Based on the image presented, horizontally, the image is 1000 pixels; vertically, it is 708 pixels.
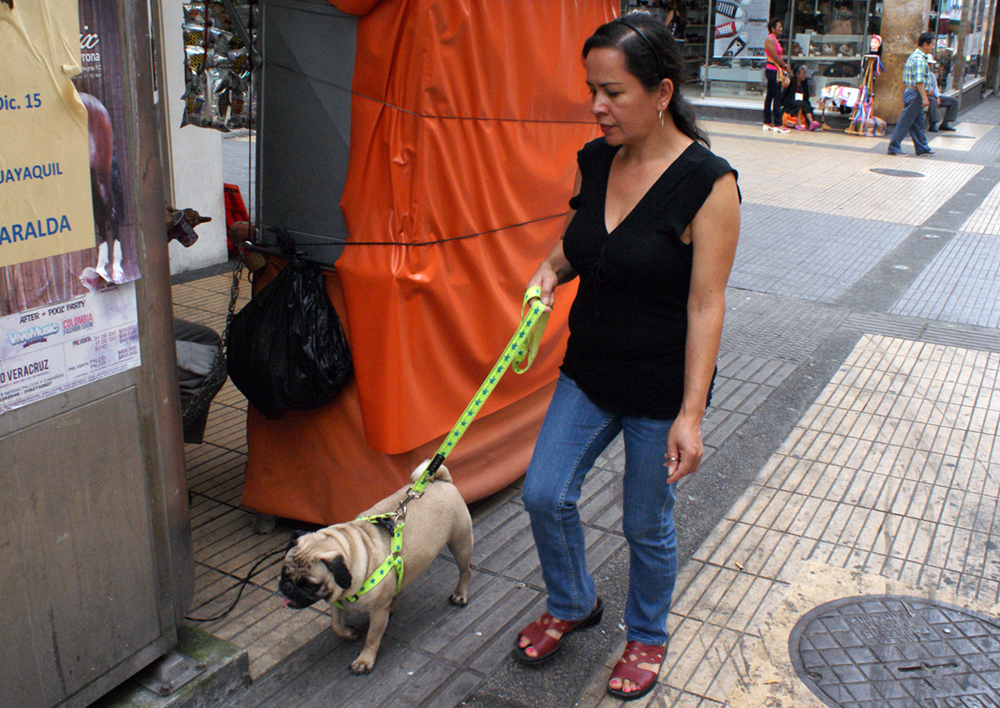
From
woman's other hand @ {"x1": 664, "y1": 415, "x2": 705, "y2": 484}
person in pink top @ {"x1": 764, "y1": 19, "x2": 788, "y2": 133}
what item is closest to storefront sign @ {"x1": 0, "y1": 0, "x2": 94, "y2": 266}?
woman's other hand @ {"x1": 664, "y1": 415, "x2": 705, "y2": 484}

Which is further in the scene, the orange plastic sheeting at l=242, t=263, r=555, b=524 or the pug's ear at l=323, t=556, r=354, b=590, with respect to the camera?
the orange plastic sheeting at l=242, t=263, r=555, b=524

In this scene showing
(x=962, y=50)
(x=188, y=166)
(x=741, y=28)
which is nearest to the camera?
(x=188, y=166)

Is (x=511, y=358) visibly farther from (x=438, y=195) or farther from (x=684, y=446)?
(x=438, y=195)

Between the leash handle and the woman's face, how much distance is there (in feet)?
1.81

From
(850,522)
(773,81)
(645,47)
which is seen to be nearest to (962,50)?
Result: (773,81)

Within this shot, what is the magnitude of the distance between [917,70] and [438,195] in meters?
13.0

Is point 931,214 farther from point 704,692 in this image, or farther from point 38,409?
point 38,409

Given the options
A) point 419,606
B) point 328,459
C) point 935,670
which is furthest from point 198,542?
point 935,670

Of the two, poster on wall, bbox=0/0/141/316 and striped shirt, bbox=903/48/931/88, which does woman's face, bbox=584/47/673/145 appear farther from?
striped shirt, bbox=903/48/931/88

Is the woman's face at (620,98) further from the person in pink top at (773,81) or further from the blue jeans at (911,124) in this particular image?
the person in pink top at (773,81)

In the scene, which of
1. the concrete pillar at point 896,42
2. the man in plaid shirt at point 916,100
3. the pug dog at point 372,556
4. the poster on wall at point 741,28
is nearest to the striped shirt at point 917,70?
the man in plaid shirt at point 916,100

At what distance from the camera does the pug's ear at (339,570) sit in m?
2.62

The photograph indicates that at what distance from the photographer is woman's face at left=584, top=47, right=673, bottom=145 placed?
2.45m

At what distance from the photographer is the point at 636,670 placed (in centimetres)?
285
